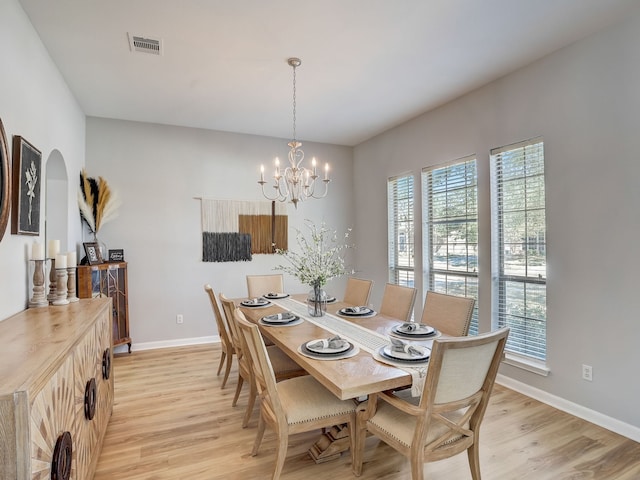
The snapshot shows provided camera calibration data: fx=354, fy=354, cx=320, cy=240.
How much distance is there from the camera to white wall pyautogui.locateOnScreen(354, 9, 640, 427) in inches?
98.6

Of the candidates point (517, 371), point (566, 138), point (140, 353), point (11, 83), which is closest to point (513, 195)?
point (566, 138)

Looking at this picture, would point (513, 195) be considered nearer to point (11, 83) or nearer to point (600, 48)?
point (600, 48)

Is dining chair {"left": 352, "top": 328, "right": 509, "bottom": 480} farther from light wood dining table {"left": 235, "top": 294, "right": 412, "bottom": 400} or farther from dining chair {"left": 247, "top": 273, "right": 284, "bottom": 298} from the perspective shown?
dining chair {"left": 247, "top": 273, "right": 284, "bottom": 298}

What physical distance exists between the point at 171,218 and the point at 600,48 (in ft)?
15.4

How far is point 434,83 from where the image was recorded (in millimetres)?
3492

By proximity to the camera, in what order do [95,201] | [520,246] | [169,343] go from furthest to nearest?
[169,343] < [95,201] < [520,246]

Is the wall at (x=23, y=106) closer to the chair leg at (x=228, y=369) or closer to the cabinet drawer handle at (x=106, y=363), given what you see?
the cabinet drawer handle at (x=106, y=363)

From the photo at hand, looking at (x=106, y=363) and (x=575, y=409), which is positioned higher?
(x=106, y=363)

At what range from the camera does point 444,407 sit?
1653 mm

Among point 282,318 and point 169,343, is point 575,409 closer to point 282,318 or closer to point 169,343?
point 282,318

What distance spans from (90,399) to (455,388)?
6.35ft

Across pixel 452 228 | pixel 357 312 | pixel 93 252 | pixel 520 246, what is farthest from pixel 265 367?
pixel 93 252

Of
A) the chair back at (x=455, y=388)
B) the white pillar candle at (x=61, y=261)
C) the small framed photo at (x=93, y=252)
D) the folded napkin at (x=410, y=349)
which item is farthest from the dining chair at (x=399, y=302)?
the small framed photo at (x=93, y=252)

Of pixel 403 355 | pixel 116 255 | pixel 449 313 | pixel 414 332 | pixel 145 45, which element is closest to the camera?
pixel 403 355
